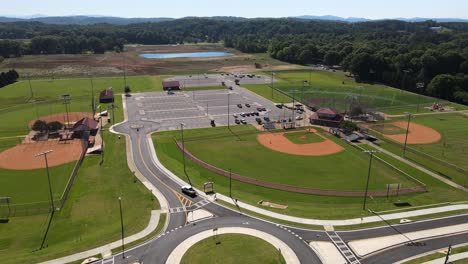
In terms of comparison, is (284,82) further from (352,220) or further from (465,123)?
(352,220)

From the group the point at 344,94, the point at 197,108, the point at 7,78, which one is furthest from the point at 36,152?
the point at 344,94

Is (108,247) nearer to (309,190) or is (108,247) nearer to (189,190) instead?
(189,190)

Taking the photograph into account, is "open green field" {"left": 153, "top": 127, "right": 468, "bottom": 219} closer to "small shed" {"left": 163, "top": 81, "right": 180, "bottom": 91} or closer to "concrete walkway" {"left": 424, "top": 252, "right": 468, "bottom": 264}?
"concrete walkway" {"left": 424, "top": 252, "right": 468, "bottom": 264}

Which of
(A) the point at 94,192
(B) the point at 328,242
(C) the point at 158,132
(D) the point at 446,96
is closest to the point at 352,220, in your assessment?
(B) the point at 328,242

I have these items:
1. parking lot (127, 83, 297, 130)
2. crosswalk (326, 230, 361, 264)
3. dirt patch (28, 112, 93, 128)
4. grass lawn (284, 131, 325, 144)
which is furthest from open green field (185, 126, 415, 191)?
dirt patch (28, 112, 93, 128)

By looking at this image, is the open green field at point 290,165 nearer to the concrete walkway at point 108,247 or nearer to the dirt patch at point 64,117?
the concrete walkway at point 108,247

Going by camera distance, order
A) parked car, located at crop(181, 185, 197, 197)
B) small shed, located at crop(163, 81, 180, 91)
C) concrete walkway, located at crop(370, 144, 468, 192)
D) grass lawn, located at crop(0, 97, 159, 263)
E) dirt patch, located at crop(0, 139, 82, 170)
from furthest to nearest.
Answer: small shed, located at crop(163, 81, 180, 91)
dirt patch, located at crop(0, 139, 82, 170)
concrete walkway, located at crop(370, 144, 468, 192)
parked car, located at crop(181, 185, 197, 197)
grass lawn, located at crop(0, 97, 159, 263)

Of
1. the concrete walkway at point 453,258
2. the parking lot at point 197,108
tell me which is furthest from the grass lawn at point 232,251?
the parking lot at point 197,108
